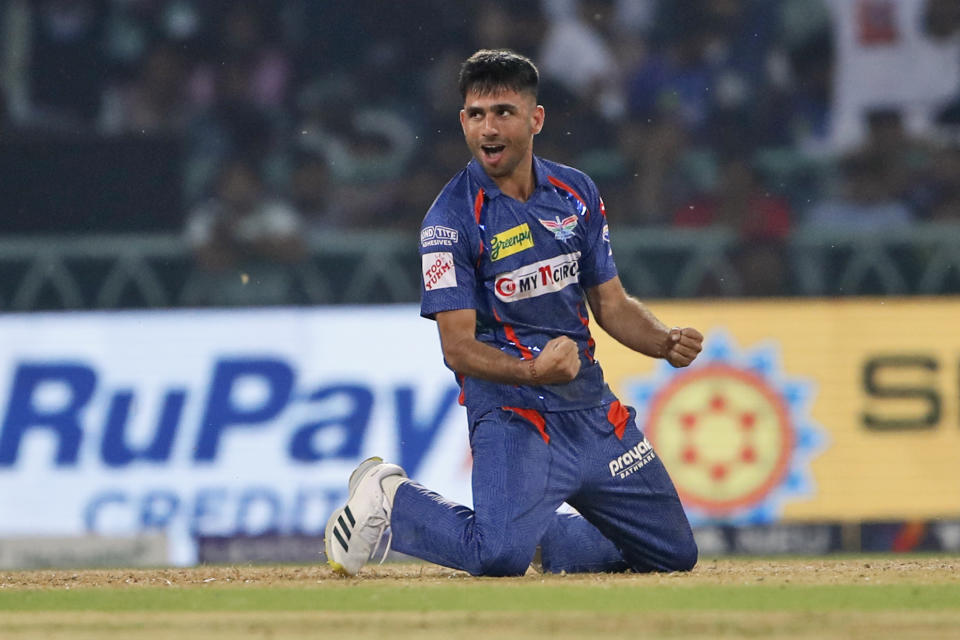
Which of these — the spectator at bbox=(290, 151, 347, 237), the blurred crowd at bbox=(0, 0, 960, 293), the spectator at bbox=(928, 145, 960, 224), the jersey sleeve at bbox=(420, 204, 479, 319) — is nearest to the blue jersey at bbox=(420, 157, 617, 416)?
the jersey sleeve at bbox=(420, 204, 479, 319)

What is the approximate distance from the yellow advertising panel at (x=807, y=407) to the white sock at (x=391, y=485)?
3.57 meters

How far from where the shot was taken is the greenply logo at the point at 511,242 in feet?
18.6

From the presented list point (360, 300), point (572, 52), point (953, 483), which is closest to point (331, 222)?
point (360, 300)

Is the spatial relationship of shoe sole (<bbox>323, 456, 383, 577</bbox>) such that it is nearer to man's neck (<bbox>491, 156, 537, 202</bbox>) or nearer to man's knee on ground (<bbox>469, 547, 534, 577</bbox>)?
man's knee on ground (<bbox>469, 547, 534, 577</bbox>)

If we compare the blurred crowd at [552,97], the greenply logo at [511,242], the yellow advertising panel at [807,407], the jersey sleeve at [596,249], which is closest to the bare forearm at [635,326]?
the jersey sleeve at [596,249]

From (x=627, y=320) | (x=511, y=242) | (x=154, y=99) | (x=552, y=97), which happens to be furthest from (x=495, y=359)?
(x=154, y=99)

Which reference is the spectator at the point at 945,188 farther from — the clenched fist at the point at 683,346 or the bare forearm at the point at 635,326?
the clenched fist at the point at 683,346

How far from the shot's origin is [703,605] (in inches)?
187

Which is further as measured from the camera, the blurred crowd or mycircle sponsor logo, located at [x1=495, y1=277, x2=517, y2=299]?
the blurred crowd

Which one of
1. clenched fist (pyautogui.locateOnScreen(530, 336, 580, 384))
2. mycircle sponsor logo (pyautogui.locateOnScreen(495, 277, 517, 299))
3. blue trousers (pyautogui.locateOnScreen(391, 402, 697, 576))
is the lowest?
blue trousers (pyautogui.locateOnScreen(391, 402, 697, 576))

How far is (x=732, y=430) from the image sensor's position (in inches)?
365

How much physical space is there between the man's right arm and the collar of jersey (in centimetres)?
44

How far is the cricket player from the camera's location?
554 cm

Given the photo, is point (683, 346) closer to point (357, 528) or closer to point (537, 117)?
point (537, 117)
